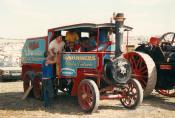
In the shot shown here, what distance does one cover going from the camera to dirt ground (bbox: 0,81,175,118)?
9591 mm

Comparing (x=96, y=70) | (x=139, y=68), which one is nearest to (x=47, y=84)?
(x=96, y=70)

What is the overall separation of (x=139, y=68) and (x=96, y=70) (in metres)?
2.88

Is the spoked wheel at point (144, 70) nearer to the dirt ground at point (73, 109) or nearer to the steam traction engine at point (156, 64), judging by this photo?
the steam traction engine at point (156, 64)

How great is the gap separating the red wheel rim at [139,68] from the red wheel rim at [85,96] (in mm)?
2770

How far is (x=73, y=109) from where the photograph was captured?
10.6 meters

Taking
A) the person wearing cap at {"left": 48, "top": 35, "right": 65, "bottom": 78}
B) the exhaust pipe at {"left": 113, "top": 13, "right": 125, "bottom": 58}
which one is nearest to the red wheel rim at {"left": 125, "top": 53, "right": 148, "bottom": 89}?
the exhaust pipe at {"left": 113, "top": 13, "right": 125, "bottom": 58}

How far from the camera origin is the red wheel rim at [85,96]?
997 centimetres

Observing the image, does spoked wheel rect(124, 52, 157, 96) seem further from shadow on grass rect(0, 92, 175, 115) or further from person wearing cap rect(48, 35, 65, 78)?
person wearing cap rect(48, 35, 65, 78)

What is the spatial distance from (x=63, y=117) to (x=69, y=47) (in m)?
2.83

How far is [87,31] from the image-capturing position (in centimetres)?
1178

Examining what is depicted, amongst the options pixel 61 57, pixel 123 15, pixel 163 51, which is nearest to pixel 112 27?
pixel 123 15

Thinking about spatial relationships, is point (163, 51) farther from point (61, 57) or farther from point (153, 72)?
point (61, 57)

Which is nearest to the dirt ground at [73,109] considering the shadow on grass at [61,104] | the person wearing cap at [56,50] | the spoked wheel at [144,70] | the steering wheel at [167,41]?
the shadow on grass at [61,104]

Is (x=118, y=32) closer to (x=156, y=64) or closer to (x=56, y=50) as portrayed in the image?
(x=56, y=50)
